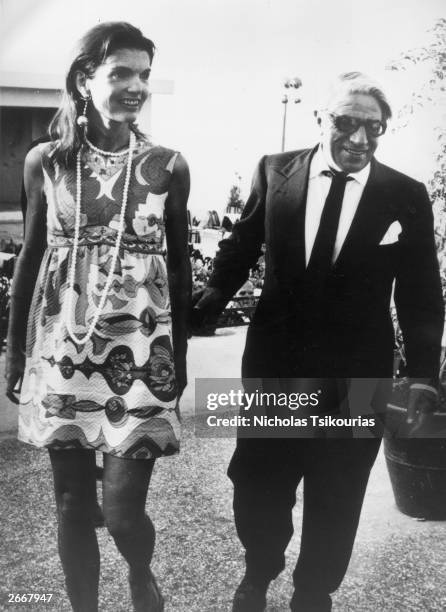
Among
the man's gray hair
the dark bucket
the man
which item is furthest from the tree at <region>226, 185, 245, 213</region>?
the dark bucket

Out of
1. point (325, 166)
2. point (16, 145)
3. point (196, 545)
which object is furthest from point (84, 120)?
point (196, 545)

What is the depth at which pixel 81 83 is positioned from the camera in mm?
1468

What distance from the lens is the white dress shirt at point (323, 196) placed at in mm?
1578

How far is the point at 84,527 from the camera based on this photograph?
156cm

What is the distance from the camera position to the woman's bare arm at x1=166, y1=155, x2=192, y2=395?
59.0 inches

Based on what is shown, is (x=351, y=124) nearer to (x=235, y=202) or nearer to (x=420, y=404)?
(x=235, y=202)

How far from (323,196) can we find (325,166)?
7 cm

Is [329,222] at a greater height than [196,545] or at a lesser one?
greater

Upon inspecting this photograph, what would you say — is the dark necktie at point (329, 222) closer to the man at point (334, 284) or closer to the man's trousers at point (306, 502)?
the man at point (334, 284)

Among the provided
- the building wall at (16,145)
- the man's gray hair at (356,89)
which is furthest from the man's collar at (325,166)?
the building wall at (16,145)

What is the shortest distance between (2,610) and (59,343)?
0.78 m

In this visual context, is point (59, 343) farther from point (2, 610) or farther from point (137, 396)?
point (2, 610)

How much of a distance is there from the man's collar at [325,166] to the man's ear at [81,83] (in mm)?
551

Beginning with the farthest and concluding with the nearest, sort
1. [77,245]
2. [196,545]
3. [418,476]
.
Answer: [418,476], [196,545], [77,245]
